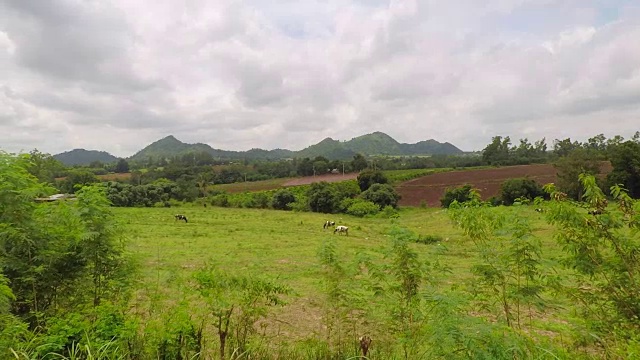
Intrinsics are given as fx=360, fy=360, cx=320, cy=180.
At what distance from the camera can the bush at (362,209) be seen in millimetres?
46000

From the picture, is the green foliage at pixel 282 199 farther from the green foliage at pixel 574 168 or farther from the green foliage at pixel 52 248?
the green foliage at pixel 52 248

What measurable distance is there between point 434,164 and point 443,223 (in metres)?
58.4

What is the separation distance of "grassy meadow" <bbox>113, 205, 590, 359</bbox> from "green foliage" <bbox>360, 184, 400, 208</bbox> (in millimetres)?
5429

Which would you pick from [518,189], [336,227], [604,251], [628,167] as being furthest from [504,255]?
[628,167]

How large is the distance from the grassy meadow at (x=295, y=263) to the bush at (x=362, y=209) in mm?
2444

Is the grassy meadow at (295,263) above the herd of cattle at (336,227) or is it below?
above

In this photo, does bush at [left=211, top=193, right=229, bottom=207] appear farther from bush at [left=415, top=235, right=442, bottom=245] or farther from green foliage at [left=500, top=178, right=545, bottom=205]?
green foliage at [left=500, top=178, right=545, bottom=205]

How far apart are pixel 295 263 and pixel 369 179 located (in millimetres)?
40000

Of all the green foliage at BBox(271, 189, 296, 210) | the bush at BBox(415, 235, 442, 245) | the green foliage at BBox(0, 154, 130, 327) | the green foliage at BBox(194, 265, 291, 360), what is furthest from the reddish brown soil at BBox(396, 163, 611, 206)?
the green foliage at BBox(0, 154, 130, 327)

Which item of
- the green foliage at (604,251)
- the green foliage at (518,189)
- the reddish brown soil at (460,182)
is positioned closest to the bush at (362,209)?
the reddish brown soil at (460,182)

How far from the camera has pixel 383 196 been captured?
49.1 metres

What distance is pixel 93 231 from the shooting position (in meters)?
5.64

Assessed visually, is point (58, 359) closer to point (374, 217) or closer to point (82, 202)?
point (82, 202)

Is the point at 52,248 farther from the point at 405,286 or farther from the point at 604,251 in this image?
the point at 604,251
